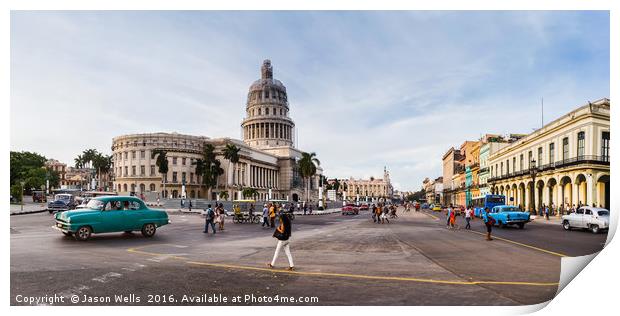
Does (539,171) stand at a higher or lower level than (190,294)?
higher

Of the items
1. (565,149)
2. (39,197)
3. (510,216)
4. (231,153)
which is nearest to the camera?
(565,149)

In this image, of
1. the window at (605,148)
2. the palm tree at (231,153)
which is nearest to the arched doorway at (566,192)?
the window at (605,148)

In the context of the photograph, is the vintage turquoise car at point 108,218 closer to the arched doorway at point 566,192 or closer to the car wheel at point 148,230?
the car wheel at point 148,230

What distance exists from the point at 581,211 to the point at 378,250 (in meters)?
8.52

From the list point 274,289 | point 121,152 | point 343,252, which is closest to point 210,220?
point 343,252

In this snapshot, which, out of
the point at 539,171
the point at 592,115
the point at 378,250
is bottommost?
the point at 378,250

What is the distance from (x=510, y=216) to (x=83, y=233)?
25772mm

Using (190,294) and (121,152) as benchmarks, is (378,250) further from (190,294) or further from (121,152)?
(121,152)

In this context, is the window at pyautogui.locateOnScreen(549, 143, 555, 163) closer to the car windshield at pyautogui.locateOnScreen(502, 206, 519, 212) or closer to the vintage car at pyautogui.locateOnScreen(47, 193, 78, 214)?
the car windshield at pyautogui.locateOnScreen(502, 206, 519, 212)

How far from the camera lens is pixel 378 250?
1639 centimetres

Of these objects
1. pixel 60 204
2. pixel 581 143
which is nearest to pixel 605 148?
pixel 581 143

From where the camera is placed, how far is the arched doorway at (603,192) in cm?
1250

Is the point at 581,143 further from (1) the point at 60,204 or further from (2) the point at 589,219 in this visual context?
(1) the point at 60,204

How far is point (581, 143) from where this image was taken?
1366 centimetres
